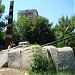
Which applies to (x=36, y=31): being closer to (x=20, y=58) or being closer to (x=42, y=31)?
(x=42, y=31)

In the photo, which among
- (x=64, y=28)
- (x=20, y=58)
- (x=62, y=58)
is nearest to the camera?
(x=62, y=58)

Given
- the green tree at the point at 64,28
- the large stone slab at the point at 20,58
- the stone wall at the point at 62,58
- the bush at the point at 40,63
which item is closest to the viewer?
the bush at the point at 40,63

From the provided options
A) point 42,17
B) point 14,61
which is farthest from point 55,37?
point 14,61

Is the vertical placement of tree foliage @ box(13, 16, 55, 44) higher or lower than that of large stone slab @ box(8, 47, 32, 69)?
lower

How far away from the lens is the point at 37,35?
3456 centimetres

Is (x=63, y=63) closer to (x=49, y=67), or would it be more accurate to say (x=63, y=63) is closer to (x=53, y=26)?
(x=49, y=67)

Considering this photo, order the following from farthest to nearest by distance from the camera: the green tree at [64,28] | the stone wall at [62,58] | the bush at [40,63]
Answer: the green tree at [64,28] → the stone wall at [62,58] → the bush at [40,63]

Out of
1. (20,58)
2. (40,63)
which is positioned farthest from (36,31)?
(40,63)

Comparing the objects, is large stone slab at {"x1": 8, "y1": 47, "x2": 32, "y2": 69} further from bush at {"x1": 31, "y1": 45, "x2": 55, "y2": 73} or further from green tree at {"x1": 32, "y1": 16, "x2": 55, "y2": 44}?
green tree at {"x1": 32, "y1": 16, "x2": 55, "y2": 44}

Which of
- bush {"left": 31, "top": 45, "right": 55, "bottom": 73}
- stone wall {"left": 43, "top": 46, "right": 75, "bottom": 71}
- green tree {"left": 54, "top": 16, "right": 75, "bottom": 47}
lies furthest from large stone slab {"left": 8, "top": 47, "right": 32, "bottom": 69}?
green tree {"left": 54, "top": 16, "right": 75, "bottom": 47}

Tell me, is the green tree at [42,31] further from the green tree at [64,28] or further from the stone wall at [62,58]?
the stone wall at [62,58]

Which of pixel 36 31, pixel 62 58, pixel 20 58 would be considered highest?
pixel 62 58

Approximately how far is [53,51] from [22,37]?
27130 mm

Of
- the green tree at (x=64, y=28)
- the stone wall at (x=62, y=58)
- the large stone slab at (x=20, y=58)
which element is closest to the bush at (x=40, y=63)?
the stone wall at (x=62, y=58)
